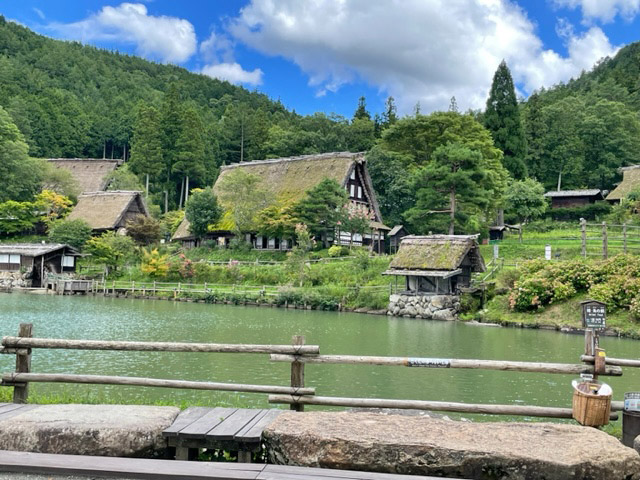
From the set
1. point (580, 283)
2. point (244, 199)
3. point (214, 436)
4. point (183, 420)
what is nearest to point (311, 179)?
point (244, 199)

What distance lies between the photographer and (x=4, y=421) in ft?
14.6

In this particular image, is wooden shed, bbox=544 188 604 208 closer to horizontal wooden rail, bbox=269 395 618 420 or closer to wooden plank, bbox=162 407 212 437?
horizontal wooden rail, bbox=269 395 618 420

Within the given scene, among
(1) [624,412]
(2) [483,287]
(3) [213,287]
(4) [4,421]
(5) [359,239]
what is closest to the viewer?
(4) [4,421]

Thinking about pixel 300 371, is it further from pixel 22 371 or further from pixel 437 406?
pixel 22 371

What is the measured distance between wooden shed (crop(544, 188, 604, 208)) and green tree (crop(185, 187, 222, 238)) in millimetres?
26530

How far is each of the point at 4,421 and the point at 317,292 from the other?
24.3 meters

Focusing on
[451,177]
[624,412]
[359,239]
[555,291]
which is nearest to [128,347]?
[624,412]

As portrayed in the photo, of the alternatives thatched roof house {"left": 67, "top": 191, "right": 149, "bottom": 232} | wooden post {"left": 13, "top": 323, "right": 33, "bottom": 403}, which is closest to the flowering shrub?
wooden post {"left": 13, "top": 323, "right": 33, "bottom": 403}

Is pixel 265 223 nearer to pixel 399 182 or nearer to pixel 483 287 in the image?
pixel 399 182

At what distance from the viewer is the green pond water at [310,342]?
366 inches

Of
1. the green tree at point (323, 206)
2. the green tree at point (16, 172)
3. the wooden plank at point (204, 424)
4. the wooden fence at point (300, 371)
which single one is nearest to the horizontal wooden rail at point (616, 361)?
the wooden fence at point (300, 371)

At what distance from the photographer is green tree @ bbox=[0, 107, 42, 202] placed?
46906mm

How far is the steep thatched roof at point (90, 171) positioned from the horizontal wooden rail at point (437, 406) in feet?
175

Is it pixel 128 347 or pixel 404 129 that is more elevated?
pixel 404 129
